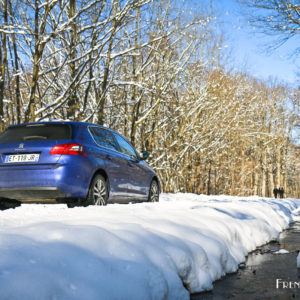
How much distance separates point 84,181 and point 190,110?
15795 millimetres

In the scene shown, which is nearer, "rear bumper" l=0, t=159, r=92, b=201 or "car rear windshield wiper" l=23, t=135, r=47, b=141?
"rear bumper" l=0, t=159, r=92, b=201

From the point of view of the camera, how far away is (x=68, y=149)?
5.61m

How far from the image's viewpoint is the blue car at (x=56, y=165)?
547 cm

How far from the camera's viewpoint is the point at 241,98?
94.2 feet

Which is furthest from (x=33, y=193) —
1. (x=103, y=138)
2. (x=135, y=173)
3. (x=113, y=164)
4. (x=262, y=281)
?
(x=262, y=281)

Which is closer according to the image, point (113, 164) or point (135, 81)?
point (113, 164)

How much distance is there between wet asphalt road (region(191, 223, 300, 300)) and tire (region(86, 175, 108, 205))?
8.38 ft

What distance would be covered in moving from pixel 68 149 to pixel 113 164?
4.19ft

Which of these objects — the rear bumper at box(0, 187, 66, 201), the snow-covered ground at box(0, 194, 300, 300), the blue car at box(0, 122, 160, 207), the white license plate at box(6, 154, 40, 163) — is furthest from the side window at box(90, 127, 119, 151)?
the snow-covered ground at box(0, 194, 300, 300)

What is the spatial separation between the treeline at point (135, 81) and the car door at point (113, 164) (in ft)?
15.0

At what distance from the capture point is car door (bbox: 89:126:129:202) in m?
6.53

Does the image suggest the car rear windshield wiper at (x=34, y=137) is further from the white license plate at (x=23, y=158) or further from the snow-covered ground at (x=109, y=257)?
the snow-covered ground at (x=109, y=257)

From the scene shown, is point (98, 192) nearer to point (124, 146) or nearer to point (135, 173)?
point (135, 173)

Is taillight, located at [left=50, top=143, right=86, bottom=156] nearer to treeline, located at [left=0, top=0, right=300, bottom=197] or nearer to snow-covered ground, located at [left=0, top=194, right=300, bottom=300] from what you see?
snow-covered ground, located at [left=0, top=194, right=300, bottom=300]
